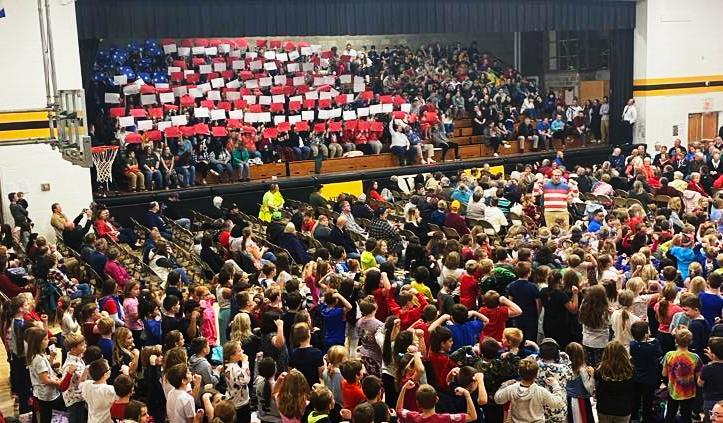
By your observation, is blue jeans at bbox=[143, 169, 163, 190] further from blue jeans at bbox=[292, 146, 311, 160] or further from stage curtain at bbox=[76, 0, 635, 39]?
blue jeans at bbox=[292, 146, 311, 160]

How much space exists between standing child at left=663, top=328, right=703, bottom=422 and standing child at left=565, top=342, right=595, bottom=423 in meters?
0.71

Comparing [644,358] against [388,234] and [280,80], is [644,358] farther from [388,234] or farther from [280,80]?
[280,80]

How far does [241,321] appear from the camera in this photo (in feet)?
24.1

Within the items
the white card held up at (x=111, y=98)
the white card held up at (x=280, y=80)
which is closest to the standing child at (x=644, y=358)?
the white card held up at (x=111, y=98)

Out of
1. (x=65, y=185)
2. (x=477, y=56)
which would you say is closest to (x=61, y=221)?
(x=65, y=185)

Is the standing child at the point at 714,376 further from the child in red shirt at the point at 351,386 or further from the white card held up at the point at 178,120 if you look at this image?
the white card held up at the point at 178,120

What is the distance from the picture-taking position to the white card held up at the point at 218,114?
19922mm

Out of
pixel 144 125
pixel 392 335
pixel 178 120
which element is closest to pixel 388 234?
pixel 392 335

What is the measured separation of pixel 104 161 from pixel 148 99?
3.11m

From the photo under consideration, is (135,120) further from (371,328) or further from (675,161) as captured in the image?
(371,328)

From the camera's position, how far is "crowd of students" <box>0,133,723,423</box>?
6.21 m

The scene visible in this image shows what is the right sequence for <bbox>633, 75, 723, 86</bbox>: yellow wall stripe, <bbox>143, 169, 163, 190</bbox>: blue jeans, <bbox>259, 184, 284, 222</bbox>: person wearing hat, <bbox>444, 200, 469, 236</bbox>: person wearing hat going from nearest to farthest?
<bbox>444, 200, 469, 236</bbox>: person wearing hat < <bbox>259, 184, 284, 222</bbox>: person wearing hat < <bbox>143, 169, 163, 190</bbox>: blue jeans < <bbox>633, 75, 723, 86</bbox>: yellow wall stripe

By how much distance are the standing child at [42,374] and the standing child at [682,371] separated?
4984 mm

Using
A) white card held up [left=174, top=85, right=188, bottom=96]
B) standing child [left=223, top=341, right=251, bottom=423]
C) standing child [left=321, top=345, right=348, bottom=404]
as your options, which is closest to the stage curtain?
white card held up [left=174, top=85, right=188, bottom=96]
